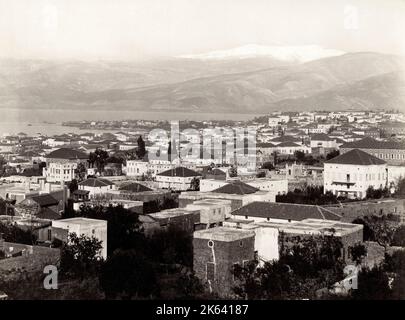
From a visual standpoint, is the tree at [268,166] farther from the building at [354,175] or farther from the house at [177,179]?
the building at [354,175]

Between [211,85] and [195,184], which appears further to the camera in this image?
[211,85]

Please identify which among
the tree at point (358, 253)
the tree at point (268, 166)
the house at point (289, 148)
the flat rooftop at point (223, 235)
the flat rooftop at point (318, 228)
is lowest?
the tree at point (268, 166)

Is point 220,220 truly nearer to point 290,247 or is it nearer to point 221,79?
point 290,247

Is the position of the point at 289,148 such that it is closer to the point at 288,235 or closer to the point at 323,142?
the point at 323,142

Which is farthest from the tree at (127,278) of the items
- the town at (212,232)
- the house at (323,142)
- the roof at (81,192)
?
the house at (323,142)

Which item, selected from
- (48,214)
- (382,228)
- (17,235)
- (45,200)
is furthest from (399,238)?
(45,200)

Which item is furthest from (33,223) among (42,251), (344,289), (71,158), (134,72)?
(134,72)

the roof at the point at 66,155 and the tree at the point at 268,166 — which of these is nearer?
the tree at the point at 268,166
